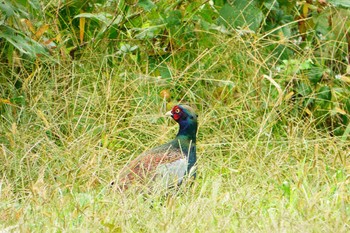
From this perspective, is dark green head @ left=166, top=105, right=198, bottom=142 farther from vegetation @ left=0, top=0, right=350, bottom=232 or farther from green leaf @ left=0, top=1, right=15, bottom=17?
green leaf @ left=0, top=1, right=15, bottom=17

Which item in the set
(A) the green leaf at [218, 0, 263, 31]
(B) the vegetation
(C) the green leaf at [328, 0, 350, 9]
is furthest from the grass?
(C) the green leaf at [328, 0, 350, 9]

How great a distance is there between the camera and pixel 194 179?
5273 mm

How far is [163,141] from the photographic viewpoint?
604cm

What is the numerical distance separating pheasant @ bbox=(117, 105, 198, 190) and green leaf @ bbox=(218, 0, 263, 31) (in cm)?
95

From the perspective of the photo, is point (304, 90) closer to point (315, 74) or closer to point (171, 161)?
point (315, 74)

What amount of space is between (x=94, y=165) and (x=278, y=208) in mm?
1198

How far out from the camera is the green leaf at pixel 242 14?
21.0 ft

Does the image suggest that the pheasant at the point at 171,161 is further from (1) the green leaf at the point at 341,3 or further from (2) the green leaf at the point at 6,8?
(1) the green leaf at the point at 341,3

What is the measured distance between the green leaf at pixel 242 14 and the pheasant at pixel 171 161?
949 millimetres

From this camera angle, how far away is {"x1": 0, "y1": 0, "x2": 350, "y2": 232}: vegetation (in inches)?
211

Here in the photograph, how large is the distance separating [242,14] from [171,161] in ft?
4.70

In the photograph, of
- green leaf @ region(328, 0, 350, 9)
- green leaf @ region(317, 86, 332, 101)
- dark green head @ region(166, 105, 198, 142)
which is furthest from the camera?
green leaf @ region(317, 86, 332, 101)

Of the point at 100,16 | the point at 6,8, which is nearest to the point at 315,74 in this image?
the point at 100,16

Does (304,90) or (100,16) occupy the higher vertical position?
(100,16)
